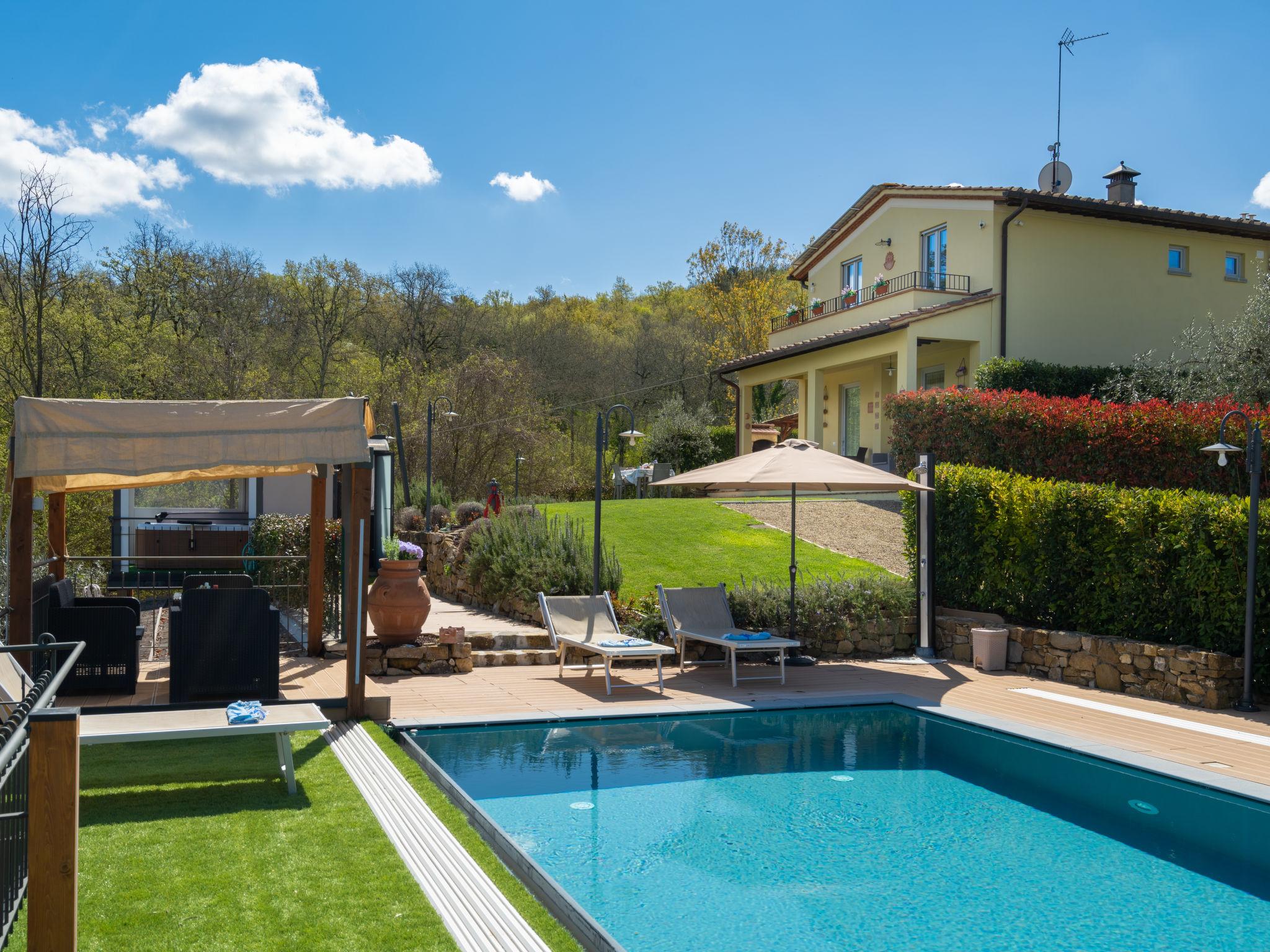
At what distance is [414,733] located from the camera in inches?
299

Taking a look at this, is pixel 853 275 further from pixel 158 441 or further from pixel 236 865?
pixel 236 865

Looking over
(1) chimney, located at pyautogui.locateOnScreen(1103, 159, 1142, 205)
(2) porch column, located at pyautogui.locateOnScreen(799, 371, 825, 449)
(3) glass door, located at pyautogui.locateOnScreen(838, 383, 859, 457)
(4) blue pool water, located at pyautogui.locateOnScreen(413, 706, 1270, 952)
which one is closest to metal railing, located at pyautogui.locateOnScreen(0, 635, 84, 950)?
(4) blue pool water, located at pyautogui.locateOnScreen(413, 706, 1270, 952)

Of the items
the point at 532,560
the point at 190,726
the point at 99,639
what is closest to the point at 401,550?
the point at 532,560

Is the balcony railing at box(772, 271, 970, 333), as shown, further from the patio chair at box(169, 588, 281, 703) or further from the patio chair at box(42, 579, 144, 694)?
the patio chair at box(42, 579, 144, 694)

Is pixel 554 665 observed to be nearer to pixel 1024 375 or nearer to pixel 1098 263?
pixel 1024 375

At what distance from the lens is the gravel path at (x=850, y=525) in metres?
15.9

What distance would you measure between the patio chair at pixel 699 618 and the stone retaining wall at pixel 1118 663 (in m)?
2.44

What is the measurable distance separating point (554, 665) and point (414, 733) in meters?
3.44

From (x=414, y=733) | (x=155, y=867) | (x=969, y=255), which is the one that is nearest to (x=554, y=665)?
(x=414, y=733)

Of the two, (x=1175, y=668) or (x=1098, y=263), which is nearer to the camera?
(x=1175, y=668)

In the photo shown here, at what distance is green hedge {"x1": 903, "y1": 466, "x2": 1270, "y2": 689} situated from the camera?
876 centimetres

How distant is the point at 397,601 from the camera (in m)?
9.80

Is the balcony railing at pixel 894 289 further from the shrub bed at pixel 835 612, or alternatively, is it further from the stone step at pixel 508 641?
the stone step at pixel 508 641

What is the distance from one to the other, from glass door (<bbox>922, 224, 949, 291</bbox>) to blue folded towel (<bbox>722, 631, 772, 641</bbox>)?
14.7m
